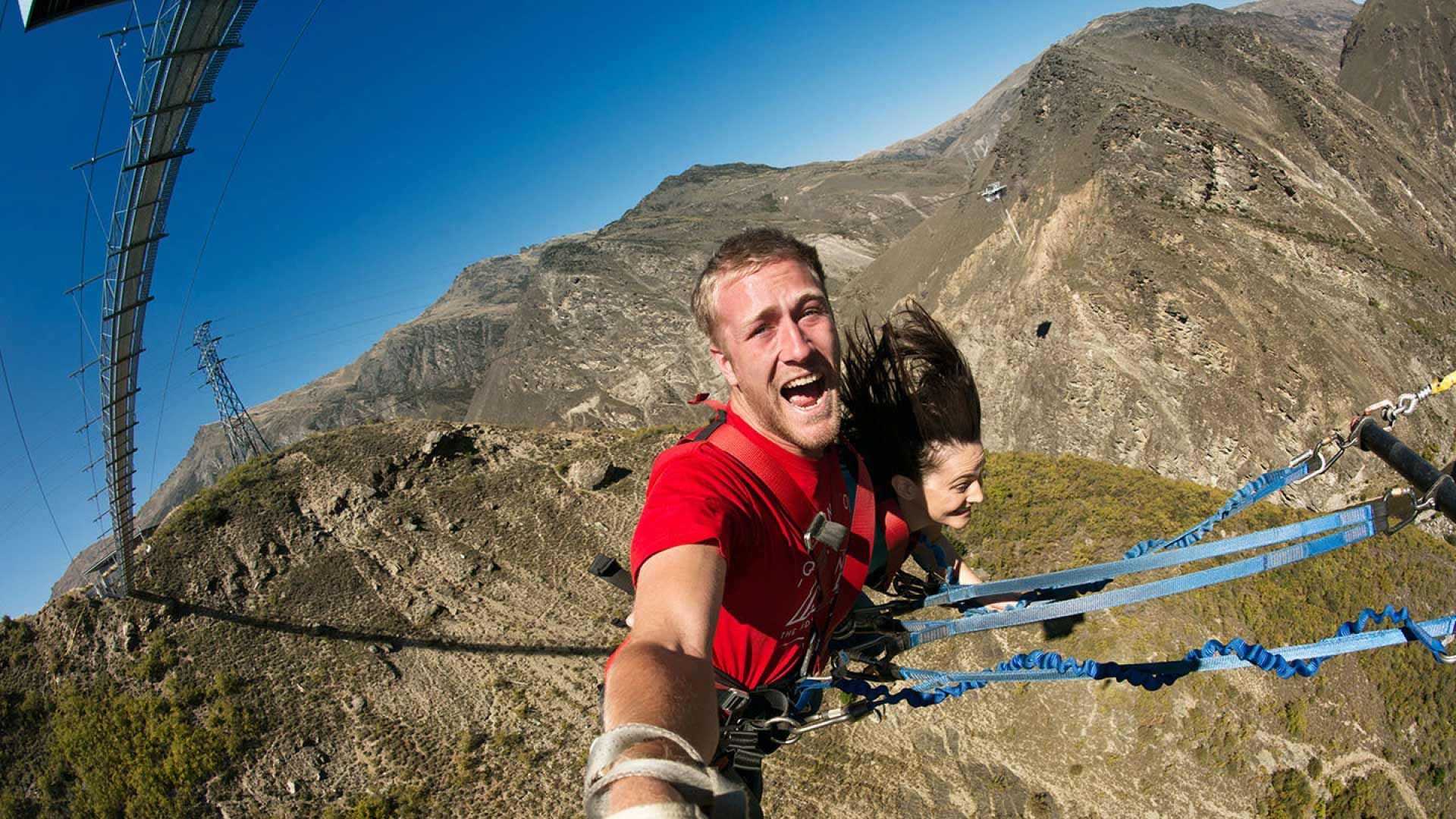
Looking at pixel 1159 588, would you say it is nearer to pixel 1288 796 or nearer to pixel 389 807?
pixel 1288 796

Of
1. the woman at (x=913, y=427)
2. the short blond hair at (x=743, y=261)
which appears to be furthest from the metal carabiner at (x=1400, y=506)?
the short blond hair at (x=743, y=261)

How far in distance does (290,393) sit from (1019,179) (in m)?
171

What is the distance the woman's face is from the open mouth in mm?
1382

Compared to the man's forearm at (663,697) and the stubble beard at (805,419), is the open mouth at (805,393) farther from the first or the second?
the man's forearm at (663,697)

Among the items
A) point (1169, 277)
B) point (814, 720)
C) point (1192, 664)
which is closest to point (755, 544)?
point (814, 720)

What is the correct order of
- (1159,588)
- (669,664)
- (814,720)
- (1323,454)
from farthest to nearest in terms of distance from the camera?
(1323,454), (814,720), (1159,588), (669,664)

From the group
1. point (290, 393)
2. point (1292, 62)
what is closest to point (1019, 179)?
point (1292, 62)

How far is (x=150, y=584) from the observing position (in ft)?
51.5

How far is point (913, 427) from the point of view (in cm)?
385

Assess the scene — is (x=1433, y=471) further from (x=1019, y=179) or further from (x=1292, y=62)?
(x=1292, y=62)

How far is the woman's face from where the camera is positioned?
3.78 metres

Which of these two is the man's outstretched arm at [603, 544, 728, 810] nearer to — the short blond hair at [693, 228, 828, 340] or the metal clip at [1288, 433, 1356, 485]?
the short blond hair at [693, 228, 828, 340]

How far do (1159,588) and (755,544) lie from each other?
2125 millimetres

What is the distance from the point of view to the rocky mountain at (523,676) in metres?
10.3
